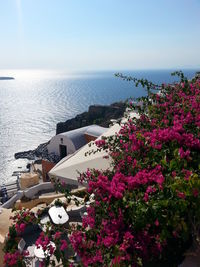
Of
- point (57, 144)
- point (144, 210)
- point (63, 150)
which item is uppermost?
point (144, 210)

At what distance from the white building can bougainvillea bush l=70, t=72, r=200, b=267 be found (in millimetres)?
17088

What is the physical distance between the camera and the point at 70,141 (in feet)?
72.6

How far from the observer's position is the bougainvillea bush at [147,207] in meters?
3.36

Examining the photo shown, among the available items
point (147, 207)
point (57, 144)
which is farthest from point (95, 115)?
point (147, 207)

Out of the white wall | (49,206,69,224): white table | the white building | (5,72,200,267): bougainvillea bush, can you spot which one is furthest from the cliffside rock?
(5,72,200,267): bougainvillea bush

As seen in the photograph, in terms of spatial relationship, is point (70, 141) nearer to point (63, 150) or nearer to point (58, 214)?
point (63, 150)

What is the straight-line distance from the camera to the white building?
22.2m

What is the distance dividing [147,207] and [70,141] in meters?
19.0

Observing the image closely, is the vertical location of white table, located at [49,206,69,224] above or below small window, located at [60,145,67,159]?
above

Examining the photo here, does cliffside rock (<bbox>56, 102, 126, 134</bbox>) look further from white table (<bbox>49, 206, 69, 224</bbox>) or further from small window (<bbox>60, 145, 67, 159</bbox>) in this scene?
white table (<bbox>49, 206, 69, 224</bbox>)

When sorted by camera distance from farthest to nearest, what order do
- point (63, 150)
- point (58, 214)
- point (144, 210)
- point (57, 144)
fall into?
point (63, 150) < point (57, 144) < point (58, 214) < point (144, 210)

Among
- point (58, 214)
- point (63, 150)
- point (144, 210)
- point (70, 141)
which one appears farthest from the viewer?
point (63, 150)

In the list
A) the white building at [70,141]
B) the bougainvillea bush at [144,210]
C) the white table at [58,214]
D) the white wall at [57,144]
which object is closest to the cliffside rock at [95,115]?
the white building at [70,141]

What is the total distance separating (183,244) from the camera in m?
4.90
